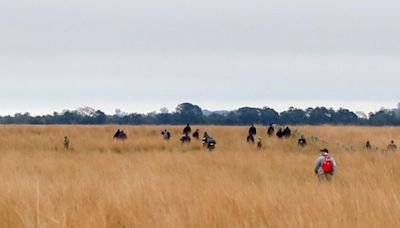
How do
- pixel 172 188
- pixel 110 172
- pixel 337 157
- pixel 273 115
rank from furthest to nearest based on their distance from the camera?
pixel 273 115 → pixel 337 157 → pixel 110 172 → pixel 172 188

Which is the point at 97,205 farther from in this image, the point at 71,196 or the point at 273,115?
the point at 273,115

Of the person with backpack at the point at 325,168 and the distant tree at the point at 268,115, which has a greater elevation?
the distant tree at the point at 268,115

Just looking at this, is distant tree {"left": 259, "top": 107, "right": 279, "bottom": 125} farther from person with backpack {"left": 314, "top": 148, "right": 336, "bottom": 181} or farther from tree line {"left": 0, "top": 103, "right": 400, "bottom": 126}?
person with backpack {"left": 314, "top": 148, "right": 336, "bottom": 181}

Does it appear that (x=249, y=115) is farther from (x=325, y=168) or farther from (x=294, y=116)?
(x=325, y=168)

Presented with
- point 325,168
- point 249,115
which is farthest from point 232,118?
point 325,168

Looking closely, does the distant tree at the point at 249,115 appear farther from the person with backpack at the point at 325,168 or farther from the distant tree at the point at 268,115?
the person with backpack at the point at 325,168

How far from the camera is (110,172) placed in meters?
12.7

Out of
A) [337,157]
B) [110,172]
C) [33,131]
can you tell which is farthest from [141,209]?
[33,131]

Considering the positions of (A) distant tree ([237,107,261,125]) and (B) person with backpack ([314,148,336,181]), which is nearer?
(B) person with backpack ([314,148,336,181])

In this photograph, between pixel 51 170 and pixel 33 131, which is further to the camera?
pixel 33 131

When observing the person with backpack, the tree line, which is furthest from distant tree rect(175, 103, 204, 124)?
the person with backpack

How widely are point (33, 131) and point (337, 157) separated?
22704mm

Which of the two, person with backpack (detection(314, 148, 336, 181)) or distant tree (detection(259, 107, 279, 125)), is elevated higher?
distant tree (detection(259, 107, 279, 125))

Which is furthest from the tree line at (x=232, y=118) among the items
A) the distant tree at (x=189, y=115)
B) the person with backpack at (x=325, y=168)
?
the person with backpack at (x=325, y=168)
